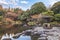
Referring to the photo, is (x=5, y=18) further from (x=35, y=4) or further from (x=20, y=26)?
(x=35, y=4)

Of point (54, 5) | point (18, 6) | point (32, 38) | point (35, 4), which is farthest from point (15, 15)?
point (32, 38)

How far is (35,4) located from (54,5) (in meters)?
0.81

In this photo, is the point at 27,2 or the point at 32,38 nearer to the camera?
the point at 32,38

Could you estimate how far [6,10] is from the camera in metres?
7.85

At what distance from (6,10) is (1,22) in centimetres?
89

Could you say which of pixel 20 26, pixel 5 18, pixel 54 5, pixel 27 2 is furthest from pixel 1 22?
pixel 54 5

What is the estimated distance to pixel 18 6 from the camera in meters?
7.80

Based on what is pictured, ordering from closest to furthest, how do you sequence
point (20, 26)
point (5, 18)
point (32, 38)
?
1. point (32, 38)
2. point (20, 26)
3. point (5, 18)

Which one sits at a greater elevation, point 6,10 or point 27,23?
point 6,10

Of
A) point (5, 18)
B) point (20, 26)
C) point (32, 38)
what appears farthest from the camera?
point (5, 18)

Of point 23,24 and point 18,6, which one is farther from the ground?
point 18,6

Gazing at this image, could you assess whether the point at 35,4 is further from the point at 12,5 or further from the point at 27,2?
the point at 12,5

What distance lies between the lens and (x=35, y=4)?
7586mm

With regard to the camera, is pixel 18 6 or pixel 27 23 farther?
pixel 18 6
